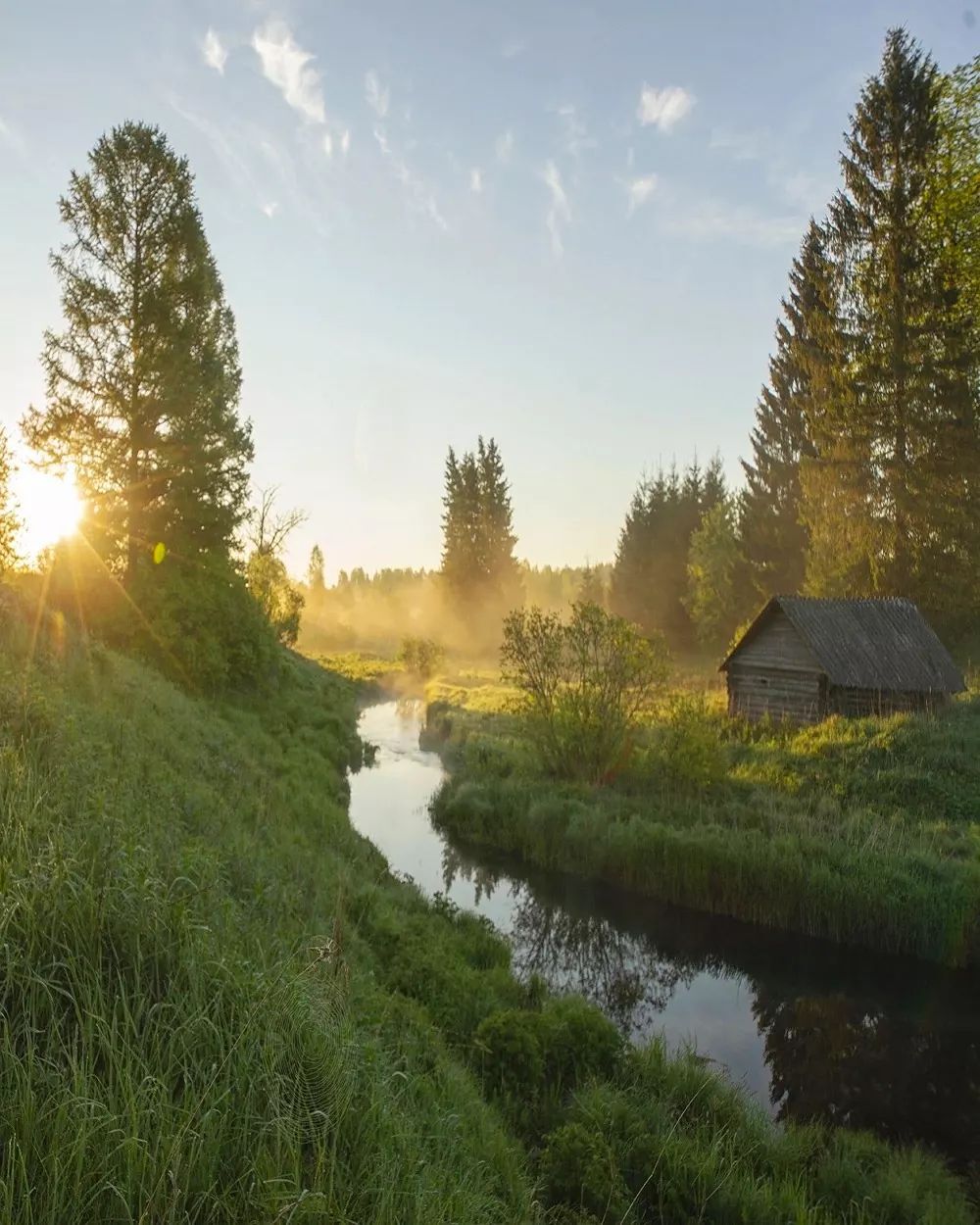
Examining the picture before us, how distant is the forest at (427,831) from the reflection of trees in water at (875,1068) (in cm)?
10

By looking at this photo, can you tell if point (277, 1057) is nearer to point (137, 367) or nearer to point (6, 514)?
point (6, 514)

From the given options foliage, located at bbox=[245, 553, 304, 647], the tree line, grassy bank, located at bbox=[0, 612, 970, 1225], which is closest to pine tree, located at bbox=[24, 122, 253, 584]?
the tree line

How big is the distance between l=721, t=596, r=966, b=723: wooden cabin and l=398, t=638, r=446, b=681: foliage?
109 ft

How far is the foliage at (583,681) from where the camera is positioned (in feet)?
66.1

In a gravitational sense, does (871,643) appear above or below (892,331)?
below

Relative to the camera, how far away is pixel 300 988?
16.0ft

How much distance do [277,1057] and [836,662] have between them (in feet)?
78.6

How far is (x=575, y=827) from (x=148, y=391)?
16.3m

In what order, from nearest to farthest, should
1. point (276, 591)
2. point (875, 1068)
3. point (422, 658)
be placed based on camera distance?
point (875, 1068), point (276, 591), point (422, 658)

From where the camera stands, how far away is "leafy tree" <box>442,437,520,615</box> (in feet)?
249

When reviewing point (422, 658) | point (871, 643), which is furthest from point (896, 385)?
point (422, 658)

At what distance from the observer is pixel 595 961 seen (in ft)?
42.9

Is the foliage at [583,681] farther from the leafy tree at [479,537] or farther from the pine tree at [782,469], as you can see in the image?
the leafy tree at [479,537]

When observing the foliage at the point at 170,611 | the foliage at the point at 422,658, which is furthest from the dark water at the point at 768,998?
the foliage at the point at 422,658
